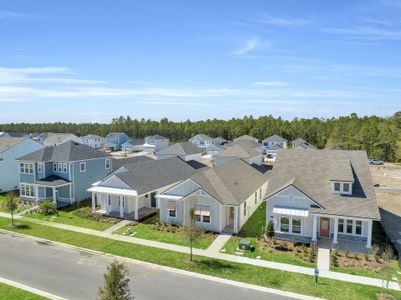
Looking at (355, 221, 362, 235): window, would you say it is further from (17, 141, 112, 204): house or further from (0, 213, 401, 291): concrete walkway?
(17, 141, 112, 204): house

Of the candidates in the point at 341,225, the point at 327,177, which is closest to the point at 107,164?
the point at 327,177

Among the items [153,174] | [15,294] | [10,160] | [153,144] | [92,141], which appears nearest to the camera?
[15,294]

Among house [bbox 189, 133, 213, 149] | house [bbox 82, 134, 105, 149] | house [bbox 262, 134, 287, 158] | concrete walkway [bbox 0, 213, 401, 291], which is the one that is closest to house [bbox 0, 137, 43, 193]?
Result: concrete walkway [bbox 0, 213, 401, 291]

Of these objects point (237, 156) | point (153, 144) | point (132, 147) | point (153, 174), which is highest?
point (237, 156)

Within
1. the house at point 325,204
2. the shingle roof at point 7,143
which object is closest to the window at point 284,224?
the house at point 325,204

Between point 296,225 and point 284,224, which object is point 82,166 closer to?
point 284,224

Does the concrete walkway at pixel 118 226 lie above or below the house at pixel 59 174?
below

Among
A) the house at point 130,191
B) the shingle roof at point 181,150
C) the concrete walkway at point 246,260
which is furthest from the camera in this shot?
the shingle roof at point 181,150

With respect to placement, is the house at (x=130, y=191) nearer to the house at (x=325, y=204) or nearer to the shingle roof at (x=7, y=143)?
the house at (x=325, y=204)
